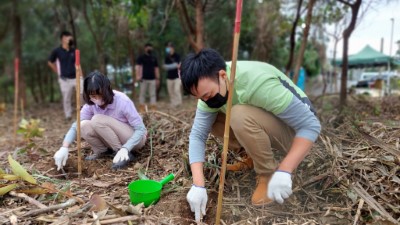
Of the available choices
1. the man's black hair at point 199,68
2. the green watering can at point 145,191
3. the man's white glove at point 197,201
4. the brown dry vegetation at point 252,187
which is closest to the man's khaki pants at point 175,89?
the brown dry vegetation at point 252,187

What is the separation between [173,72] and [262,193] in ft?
16.8

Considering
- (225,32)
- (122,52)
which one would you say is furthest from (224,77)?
(122,52)

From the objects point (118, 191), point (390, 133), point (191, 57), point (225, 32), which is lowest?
point (118, 191)

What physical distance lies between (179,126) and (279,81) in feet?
5.08

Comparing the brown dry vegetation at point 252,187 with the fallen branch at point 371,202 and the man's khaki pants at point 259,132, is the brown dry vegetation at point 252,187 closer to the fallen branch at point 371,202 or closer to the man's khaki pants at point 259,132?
the fallen branch at point 371,202

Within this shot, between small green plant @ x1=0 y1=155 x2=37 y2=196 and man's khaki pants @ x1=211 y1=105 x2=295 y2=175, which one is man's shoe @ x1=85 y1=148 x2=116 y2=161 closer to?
small green plant @ x1=0 y1=155 x2=37 y2=196

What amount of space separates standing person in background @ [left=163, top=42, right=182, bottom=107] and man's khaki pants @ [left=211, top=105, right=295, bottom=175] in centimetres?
493

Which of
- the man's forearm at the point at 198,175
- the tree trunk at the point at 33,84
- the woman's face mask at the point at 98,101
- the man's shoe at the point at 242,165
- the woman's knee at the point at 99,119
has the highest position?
the woman's face mask at the point at 98,101

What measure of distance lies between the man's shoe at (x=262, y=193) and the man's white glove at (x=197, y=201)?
0.97ft

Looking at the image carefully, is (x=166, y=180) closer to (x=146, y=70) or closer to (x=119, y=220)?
(x=119, y=220)

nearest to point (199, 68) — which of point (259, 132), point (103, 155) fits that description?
point (259, 132)

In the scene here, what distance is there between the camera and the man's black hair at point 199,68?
153 centimetres

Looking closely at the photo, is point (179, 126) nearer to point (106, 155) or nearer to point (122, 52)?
point (106, 155)

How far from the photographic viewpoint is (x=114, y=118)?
2.54 meters
